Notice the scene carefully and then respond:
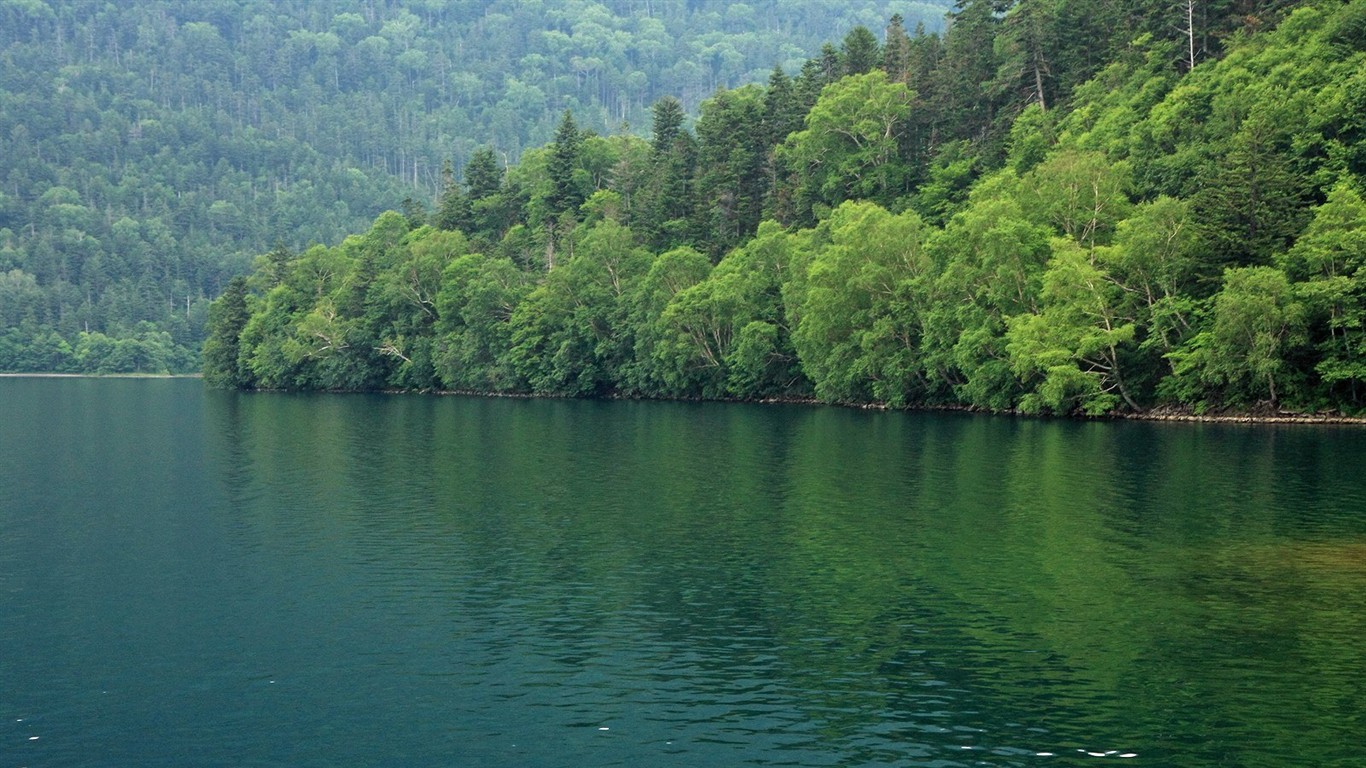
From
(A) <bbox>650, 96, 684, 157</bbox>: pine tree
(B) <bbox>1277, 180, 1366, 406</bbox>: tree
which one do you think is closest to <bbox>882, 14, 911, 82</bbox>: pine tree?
(A) <bbox>650, 96, 684, 157</bbox>: pine tree

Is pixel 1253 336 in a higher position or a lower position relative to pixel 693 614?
higher

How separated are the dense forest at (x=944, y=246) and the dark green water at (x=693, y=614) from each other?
3104cm

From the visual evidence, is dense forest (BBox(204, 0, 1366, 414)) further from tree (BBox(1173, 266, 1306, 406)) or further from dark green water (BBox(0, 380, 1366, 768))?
dark green water (BBox(0, 380, 1366, 768))

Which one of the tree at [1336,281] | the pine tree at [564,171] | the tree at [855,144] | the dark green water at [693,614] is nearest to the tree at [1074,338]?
the tree at [1336,281]

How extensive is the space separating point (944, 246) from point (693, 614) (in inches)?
3386

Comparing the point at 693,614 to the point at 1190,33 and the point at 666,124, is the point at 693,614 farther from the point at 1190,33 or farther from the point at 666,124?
the point at 666,124

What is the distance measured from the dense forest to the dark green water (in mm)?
31036

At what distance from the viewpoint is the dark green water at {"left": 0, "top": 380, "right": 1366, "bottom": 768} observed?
23406 mm

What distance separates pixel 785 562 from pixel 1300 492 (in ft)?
86.8

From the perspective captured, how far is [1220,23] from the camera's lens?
390ft

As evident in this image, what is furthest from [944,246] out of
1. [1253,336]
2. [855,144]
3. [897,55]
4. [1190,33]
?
[897,55]

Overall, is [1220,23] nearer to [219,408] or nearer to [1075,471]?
[1075,471]

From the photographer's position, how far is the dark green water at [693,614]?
2341 cm

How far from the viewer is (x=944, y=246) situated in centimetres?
11312
